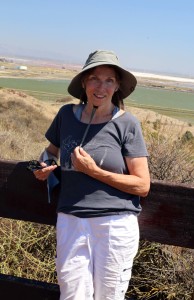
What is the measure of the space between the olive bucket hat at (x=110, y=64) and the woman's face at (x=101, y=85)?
5 cm

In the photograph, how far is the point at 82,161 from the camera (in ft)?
7.63

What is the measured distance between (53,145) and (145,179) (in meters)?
0.61

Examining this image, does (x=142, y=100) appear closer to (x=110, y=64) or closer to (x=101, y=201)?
(x=110, y=64)

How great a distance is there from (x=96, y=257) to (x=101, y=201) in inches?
10.9

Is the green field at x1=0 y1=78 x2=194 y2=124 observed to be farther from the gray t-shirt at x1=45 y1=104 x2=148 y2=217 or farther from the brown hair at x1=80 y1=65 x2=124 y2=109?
the gray t-shirt at x1=45 y1=104 x2=148 y2=217

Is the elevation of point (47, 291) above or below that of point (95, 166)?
below

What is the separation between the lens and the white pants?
2357mm

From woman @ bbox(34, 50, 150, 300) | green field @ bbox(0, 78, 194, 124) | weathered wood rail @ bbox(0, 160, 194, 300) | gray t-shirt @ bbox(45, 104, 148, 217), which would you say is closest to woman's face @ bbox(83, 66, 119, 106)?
woman @ bbox(34, 50, 150, 300)

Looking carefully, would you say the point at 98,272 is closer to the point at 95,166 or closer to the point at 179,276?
the point at 95,166

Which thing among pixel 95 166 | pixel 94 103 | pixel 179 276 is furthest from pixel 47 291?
pixel 179 276

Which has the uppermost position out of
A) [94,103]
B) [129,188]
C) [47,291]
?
[94,103]

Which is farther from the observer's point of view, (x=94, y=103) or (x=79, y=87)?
(x=79, y=87)

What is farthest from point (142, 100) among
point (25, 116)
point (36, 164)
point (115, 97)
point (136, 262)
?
point (36, 164)

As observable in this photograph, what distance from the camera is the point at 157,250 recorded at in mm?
4430
